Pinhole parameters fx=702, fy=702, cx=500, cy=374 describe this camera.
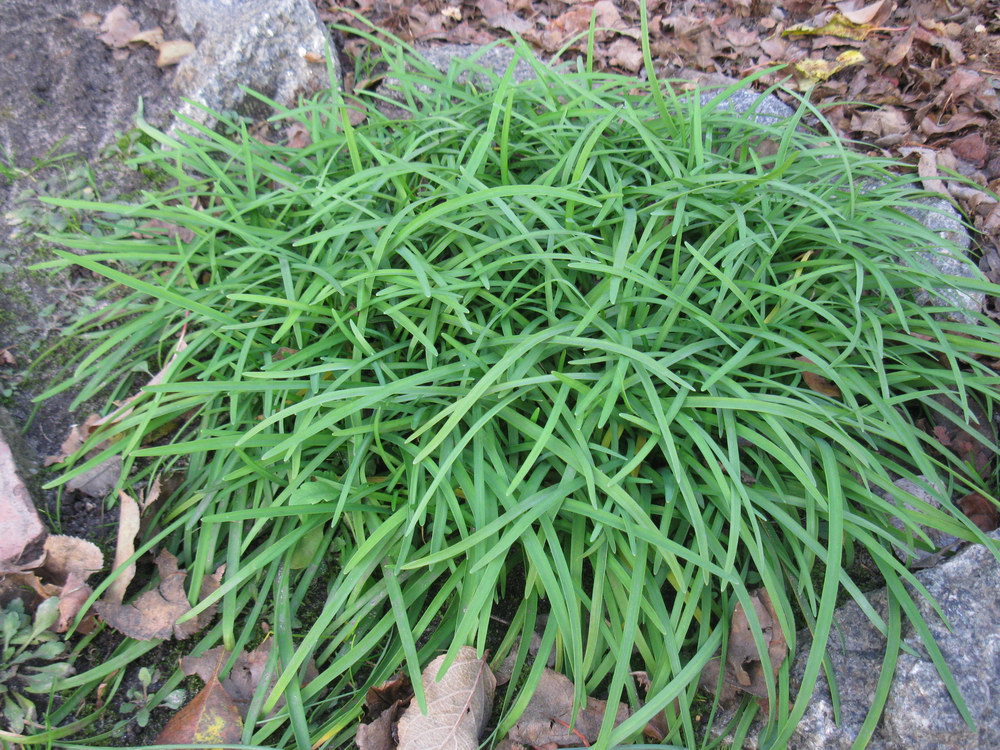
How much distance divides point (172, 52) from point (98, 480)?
182cm

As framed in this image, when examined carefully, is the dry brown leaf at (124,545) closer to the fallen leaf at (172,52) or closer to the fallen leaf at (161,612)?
the fallen leaf at (161,612)

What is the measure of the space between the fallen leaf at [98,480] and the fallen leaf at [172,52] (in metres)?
1.73

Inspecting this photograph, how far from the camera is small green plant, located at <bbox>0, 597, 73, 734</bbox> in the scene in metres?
1.62

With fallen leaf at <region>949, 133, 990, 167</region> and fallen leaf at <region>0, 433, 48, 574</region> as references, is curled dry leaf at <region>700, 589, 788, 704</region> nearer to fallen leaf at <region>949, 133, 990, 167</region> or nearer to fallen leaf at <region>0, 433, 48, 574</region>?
fallen leaf at <region>0, 433, 48, 574</region>

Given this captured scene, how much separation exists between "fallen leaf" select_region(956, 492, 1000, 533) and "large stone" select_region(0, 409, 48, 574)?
8.09ft

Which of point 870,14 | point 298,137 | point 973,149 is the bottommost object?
point 298,137

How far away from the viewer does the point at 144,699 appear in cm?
169

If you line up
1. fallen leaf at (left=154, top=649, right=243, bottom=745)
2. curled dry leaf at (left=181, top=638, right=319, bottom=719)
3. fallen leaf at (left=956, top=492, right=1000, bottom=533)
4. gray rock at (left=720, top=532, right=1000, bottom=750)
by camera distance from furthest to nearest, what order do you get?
fallen leaf at (left=956, top=492, right=1000, bottom=533) → curled dry leaf at (left=181, top=638, right=319, bottom=719) → fallen leaf at (left=154, top=649, right=243, bottom=745) → gray rock at (left=720, top=532, right=1000, bottom=750)

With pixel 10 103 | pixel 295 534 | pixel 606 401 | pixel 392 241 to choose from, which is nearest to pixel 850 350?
pixel 606 401

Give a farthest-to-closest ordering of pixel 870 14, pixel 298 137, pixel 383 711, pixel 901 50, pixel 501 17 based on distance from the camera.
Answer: pixel 501 17 → pixel 870 14 → pixel 901 50 → pixel 298 137 → pixel 383 711

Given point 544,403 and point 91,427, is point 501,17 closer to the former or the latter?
point 544,403

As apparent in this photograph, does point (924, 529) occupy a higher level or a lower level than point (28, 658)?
higher

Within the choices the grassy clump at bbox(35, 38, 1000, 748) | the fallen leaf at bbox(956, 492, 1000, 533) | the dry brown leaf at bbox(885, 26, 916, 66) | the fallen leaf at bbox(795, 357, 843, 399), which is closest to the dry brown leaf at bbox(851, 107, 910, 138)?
the dry brown leaf at bbox(885, 26, 916, 66)

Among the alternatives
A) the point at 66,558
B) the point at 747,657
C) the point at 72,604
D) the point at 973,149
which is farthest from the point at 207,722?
the point at 973,149
